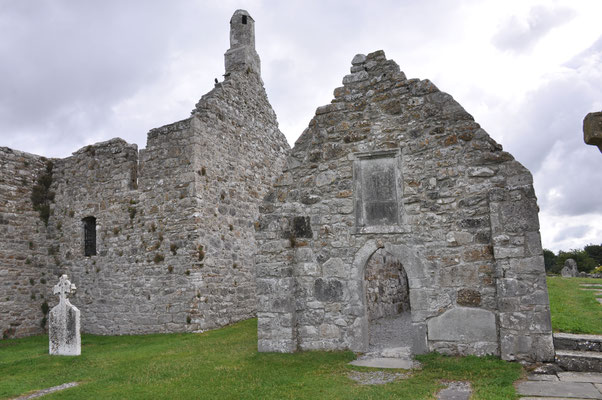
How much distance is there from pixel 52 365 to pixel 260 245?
496 cm

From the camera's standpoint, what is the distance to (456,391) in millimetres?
6000

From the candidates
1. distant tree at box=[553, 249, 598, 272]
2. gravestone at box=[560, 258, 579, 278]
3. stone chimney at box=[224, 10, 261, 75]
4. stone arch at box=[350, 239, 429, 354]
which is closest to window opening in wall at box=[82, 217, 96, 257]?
stone chimney at box=[224, 10, 261, 75]

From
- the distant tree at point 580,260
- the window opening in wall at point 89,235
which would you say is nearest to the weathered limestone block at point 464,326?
the window opening in wall at point 89,235

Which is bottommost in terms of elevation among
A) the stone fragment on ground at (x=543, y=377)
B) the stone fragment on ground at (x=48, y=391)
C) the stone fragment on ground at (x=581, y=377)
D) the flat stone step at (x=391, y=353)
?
the stone fragment on ground at (x=48, y=391)

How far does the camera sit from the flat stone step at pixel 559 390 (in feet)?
17.8

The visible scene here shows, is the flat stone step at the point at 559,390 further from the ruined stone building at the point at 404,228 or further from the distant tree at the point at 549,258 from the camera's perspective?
the distant tree at the point at 549,258

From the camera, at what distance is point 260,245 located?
9.15 meters

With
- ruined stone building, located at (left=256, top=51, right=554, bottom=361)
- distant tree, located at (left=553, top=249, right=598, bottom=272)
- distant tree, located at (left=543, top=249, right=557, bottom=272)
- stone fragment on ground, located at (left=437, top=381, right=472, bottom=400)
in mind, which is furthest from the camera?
distant tree, located at (left=543, top=249, right=557, bottom=272)

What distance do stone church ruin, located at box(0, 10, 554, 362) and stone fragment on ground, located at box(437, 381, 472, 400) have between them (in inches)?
53.0

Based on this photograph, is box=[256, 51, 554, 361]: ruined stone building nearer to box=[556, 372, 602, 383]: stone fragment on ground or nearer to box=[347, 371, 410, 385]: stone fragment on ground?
box=[556, 372, 602, 383]: stone fragment on ground

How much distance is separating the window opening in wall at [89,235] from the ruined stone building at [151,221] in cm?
3

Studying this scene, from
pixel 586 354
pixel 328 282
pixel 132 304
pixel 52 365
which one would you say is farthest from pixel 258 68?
pixel 586 354

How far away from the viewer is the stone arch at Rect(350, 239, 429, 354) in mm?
7918

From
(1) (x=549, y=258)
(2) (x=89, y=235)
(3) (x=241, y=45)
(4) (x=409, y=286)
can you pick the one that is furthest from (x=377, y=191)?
(1) (x=549, y=258)
